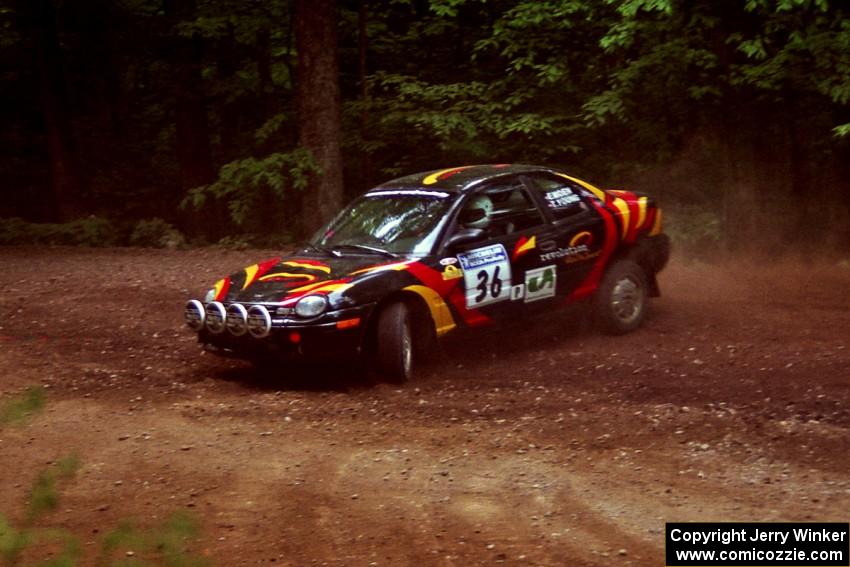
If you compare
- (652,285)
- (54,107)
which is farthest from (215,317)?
(54,107)

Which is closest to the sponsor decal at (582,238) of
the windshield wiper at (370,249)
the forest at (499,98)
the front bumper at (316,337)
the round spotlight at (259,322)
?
the windshield wiper at (370,249)

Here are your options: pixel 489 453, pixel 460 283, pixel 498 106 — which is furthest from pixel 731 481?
pixel 498 106

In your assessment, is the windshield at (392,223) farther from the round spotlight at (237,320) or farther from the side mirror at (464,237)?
the round spotlight at (237,320)

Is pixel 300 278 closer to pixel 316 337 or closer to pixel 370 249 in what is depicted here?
pixel 316 337

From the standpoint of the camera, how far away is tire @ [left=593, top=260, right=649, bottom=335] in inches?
412

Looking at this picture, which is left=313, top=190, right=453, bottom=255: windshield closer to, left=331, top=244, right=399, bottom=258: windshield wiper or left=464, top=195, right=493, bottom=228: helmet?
left=331, top=244, right=399, bottom=258: windshield wiper

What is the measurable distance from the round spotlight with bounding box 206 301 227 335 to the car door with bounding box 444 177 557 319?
6.70 ft

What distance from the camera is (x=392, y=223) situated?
964cm

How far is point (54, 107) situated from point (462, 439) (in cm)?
2024

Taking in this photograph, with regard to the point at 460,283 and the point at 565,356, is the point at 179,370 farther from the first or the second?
the point at 565,356

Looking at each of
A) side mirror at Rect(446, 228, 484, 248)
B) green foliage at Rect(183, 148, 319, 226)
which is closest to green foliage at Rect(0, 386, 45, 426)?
side mirror at Rect(446, 228, 484, 248)

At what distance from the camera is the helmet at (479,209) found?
9539mm

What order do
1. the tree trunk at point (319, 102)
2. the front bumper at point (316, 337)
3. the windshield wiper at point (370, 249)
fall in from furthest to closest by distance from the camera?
the tree trunk at point (319, 102) → the windshield wiper at point (370, 249) → the front bumper at point (316, 337)

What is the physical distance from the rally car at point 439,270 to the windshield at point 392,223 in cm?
1
